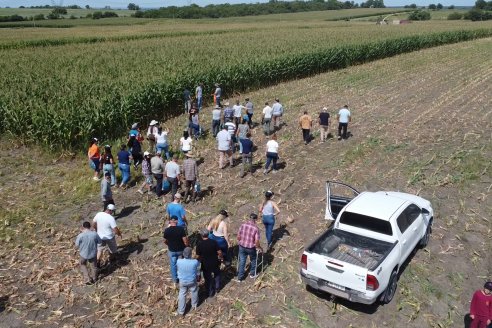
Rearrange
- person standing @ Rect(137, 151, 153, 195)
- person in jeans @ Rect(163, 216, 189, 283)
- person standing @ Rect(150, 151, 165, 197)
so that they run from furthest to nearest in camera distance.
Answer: person standing @ Rect(137, 151, 153, 195)
person standing @ Rect(150, 151, 165, 197)
person in jeans @ Rect(163, 216, 189, 283)

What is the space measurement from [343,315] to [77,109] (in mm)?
15631

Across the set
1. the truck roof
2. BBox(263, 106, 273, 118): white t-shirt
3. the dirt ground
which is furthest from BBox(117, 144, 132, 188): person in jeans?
the truck roof

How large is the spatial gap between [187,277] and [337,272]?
3085 millimetres

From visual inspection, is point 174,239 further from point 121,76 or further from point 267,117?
point 121,76

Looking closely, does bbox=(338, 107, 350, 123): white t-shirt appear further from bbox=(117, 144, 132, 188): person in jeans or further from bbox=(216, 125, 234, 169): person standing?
bbox=(117, 144, 132, 188): person in jeans

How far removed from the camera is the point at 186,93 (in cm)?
2364

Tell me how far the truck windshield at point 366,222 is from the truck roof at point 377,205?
3.6 inches

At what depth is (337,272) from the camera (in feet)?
30.0

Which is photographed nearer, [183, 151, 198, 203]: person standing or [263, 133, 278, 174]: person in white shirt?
[183, 151, 198, 203]: person standing

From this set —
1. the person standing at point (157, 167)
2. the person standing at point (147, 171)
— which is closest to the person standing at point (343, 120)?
the person standing at point (157, 167)

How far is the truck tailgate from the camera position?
8.90 metres

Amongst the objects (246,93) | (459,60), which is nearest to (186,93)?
(246,93)

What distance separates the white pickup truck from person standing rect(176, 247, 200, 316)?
235cm

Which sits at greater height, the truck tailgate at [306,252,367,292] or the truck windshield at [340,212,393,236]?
the truck windshield at [340,212,393,236]
